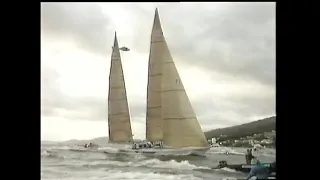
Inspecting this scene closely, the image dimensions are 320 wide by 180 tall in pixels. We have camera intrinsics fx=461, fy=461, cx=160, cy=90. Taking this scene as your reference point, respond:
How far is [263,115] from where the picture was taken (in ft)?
6.04

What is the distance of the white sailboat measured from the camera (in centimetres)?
188

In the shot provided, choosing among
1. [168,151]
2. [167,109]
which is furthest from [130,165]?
[167,109]

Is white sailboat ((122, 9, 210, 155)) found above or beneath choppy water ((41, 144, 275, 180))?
above

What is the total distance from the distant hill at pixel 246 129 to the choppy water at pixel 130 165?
0.06 meters

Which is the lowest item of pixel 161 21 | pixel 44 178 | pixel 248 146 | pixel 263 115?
pixel 44 178

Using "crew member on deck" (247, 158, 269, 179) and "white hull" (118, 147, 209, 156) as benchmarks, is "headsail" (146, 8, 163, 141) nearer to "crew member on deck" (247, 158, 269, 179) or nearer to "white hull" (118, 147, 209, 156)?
"white hull" (118, 147, 209, 156)

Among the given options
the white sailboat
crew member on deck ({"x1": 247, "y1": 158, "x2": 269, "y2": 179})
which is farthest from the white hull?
crew member on deck ({"x1": 247, "y1": 158, "x2": 269, "y2": 179})

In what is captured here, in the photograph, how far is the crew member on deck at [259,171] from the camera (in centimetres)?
184

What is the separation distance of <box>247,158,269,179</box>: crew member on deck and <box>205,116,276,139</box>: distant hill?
0.39ft

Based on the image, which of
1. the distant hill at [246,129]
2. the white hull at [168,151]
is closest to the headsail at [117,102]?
the white hull at [168,151]

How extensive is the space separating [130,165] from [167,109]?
275 millimetres
